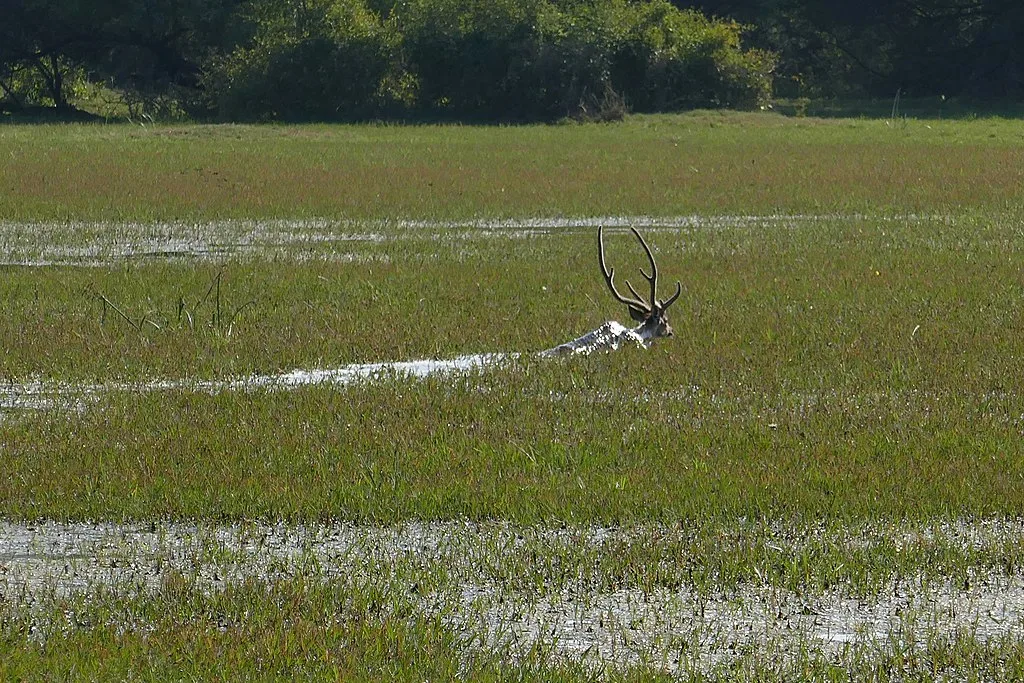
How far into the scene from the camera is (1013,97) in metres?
49.6

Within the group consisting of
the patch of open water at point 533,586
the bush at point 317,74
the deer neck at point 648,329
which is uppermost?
the patch of open water at point 533,586

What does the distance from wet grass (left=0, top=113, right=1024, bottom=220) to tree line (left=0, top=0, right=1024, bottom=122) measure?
5.68 m

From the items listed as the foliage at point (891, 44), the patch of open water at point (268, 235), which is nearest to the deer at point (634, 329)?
the patch of open water at point (268, 235)

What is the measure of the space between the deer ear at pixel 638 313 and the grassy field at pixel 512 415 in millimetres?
403

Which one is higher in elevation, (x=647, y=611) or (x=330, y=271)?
(x=647, y=611)

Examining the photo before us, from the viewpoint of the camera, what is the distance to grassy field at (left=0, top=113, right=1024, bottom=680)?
5.27 m

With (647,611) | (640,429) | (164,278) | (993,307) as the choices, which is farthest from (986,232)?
(647,611)

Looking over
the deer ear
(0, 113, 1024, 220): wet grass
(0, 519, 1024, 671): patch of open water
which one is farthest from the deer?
(0, 113, 1024, 220): wet grass

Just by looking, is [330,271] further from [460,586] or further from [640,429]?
[460,586]

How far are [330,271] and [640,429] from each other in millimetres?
6602

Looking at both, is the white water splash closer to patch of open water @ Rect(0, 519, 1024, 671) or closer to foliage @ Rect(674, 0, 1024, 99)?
patch of open water @ Rect(0, 519, 1024, 671)

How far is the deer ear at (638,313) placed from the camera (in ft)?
34.3

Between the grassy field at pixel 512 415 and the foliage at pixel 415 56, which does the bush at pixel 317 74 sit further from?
the grassy field at pixel 512 415

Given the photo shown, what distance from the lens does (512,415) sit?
8.46m
